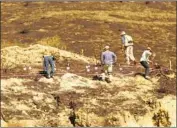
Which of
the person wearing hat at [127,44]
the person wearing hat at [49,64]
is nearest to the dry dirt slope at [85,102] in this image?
the person wearing hat at [49,64]

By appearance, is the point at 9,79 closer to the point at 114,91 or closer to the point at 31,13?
the point at 114,91

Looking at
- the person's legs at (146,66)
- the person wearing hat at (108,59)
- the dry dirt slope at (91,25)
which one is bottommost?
the dry dirt slope at (91,25)

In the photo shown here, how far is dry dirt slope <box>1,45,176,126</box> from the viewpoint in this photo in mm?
22859

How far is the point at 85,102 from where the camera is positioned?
2394 centimetres

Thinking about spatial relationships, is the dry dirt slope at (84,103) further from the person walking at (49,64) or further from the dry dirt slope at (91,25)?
the dry dirt slope at (91,25)

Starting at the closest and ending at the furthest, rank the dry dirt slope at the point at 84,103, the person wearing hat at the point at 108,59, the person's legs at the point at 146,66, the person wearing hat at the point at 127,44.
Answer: the dry dirt slope at the point at 84,103
the person wearing hat at the point at 108,59
the person's legs at the point at 146,66
the person wearing hat at the point at 127,44

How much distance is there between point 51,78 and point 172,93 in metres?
5.08

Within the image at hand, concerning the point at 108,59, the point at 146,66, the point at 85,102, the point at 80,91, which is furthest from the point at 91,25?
the point at 85,102

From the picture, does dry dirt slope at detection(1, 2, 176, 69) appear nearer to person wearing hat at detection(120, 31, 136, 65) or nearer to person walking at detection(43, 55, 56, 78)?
person wearing hat at detection(120, 31, 136, 65)

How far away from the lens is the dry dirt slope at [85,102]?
2286cm

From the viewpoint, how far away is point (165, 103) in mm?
24891

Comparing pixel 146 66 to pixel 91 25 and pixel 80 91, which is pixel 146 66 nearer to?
pixel 80 91

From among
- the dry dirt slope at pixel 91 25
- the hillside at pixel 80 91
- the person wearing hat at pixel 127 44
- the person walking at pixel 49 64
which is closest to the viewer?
the hillside at pixel 80 91

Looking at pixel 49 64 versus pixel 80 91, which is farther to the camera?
pixel 49 64
